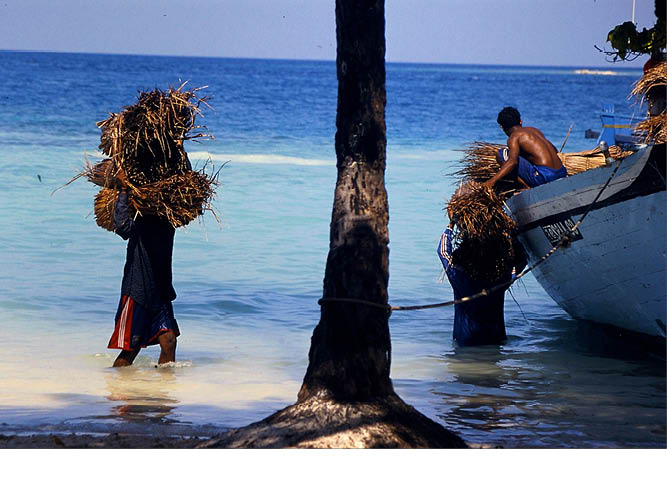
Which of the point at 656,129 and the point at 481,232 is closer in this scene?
the point at 481,232

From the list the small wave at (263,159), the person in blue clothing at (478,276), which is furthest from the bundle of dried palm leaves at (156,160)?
the small wave at (263,159)

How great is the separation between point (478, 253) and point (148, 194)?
8.17ft

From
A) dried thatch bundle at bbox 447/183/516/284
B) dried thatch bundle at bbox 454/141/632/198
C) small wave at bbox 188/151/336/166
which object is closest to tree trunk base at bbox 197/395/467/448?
dried thatch bundle at bbox 447/183/516/284

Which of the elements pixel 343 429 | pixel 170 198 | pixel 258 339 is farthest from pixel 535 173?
pixel 343 429

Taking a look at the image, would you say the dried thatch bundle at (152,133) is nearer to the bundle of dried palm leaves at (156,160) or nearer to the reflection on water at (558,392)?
the bundle of dried palm leaves at (156,160)

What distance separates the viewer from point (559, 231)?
6.54m

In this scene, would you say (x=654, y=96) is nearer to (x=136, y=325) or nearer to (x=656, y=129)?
(x=656, y=129)

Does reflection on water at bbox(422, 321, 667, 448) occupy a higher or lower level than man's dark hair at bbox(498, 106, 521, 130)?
lower

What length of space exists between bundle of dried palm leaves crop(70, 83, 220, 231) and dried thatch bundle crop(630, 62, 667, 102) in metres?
3.25

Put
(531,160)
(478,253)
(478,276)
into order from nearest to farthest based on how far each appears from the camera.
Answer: (478,253), (478,276), (531,160)

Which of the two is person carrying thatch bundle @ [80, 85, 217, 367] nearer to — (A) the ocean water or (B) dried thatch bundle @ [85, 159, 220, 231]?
(B) dried thatch bundle @ [85, 159, 220, 231]

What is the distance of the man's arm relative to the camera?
6.80 m

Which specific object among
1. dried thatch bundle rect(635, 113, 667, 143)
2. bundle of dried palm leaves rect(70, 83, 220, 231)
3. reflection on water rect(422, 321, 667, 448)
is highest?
dried thatch bundle rect(635, 113, 667, 143)

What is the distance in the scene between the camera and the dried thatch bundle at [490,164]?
709 centimetres
